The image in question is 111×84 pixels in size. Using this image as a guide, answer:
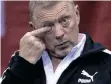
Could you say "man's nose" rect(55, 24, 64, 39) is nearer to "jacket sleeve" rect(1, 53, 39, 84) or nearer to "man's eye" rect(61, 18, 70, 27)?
"man's eye" rect(61, 18, 70, 27)

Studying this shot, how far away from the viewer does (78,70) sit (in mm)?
1881

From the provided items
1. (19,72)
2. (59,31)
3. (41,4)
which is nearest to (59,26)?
(59,31)

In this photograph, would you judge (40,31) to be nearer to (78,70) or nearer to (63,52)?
(63,52)

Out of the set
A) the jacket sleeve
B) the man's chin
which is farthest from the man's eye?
the jacket sleeve

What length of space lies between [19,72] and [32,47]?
0.13 metres

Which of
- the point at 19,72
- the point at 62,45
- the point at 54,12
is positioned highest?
the point at 54,12

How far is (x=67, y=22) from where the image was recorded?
191 centimetres

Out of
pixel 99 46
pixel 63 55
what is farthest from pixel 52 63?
pixel 99 46

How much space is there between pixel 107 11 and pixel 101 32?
0.12 m

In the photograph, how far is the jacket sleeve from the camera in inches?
75.4

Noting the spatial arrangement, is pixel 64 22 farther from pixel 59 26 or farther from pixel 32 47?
pixel 32 47

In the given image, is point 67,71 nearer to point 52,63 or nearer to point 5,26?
point 52,63

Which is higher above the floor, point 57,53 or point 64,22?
point 64,22

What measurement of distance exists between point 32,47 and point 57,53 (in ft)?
0.41
